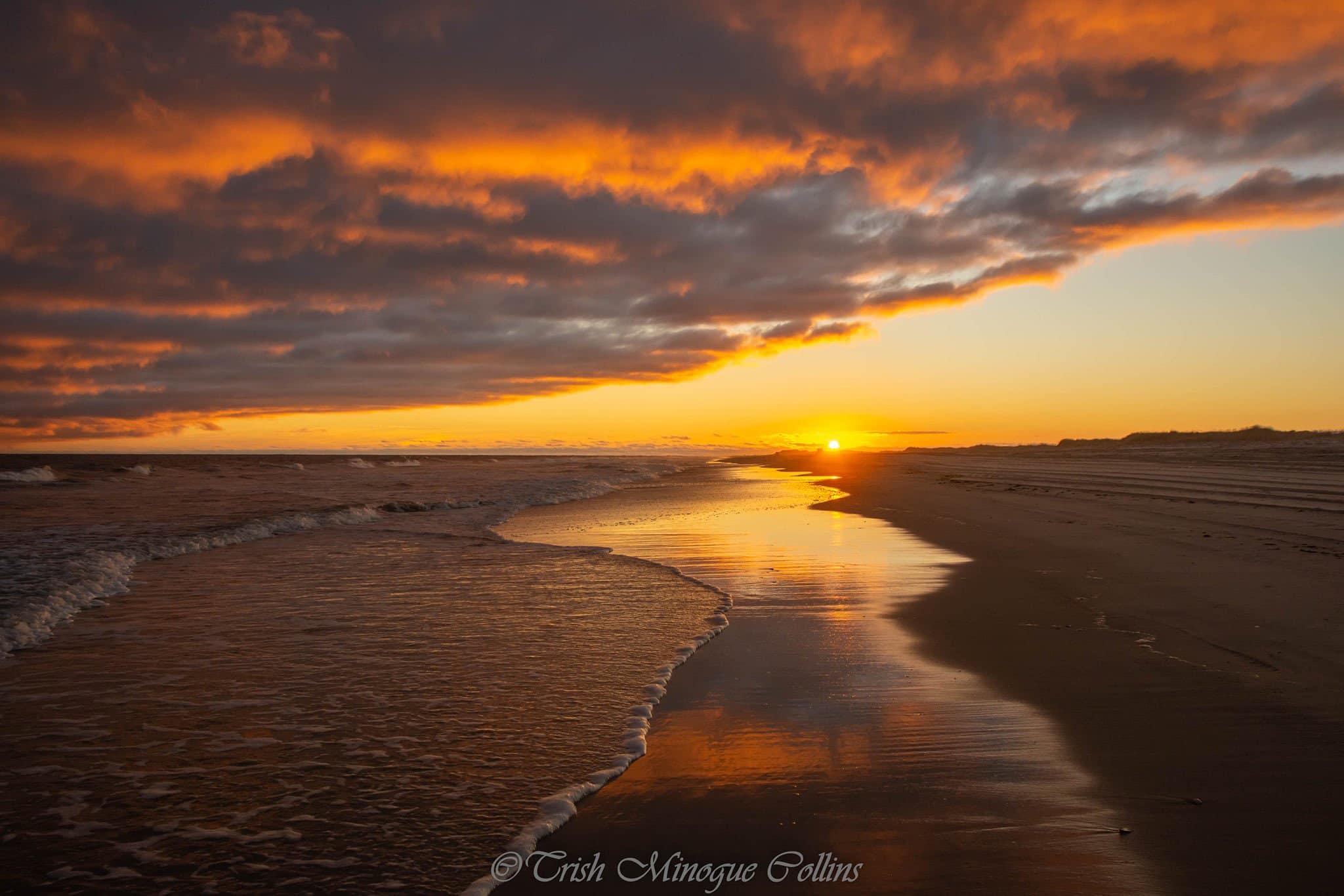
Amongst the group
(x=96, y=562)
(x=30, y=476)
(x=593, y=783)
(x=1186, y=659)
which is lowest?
(x=593, y=783)

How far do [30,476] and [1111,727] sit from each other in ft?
208

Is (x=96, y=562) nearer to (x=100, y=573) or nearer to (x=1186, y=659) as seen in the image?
(x=100, y=573)

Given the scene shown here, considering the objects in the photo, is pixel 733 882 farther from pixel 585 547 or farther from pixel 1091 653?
pixel 585 547

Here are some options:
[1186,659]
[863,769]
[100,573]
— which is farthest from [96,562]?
[1186,659]

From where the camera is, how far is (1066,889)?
3.28m

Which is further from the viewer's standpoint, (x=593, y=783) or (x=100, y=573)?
(x=100, y=573)

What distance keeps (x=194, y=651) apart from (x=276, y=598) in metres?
2.73

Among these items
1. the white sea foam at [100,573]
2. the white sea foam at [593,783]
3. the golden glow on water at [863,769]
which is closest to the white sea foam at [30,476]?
the white sea foam at [100,573]

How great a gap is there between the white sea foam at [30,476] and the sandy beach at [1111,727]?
56315mm

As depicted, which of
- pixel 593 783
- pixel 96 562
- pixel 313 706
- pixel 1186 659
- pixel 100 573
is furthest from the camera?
pixel 96 562

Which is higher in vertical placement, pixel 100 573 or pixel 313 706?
pixel 100 573

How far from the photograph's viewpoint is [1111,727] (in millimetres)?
5090

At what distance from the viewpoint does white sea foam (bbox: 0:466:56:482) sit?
47.7 metres

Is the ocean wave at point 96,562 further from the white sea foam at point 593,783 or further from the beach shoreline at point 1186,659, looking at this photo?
the beach shoreline at point 1186,659
